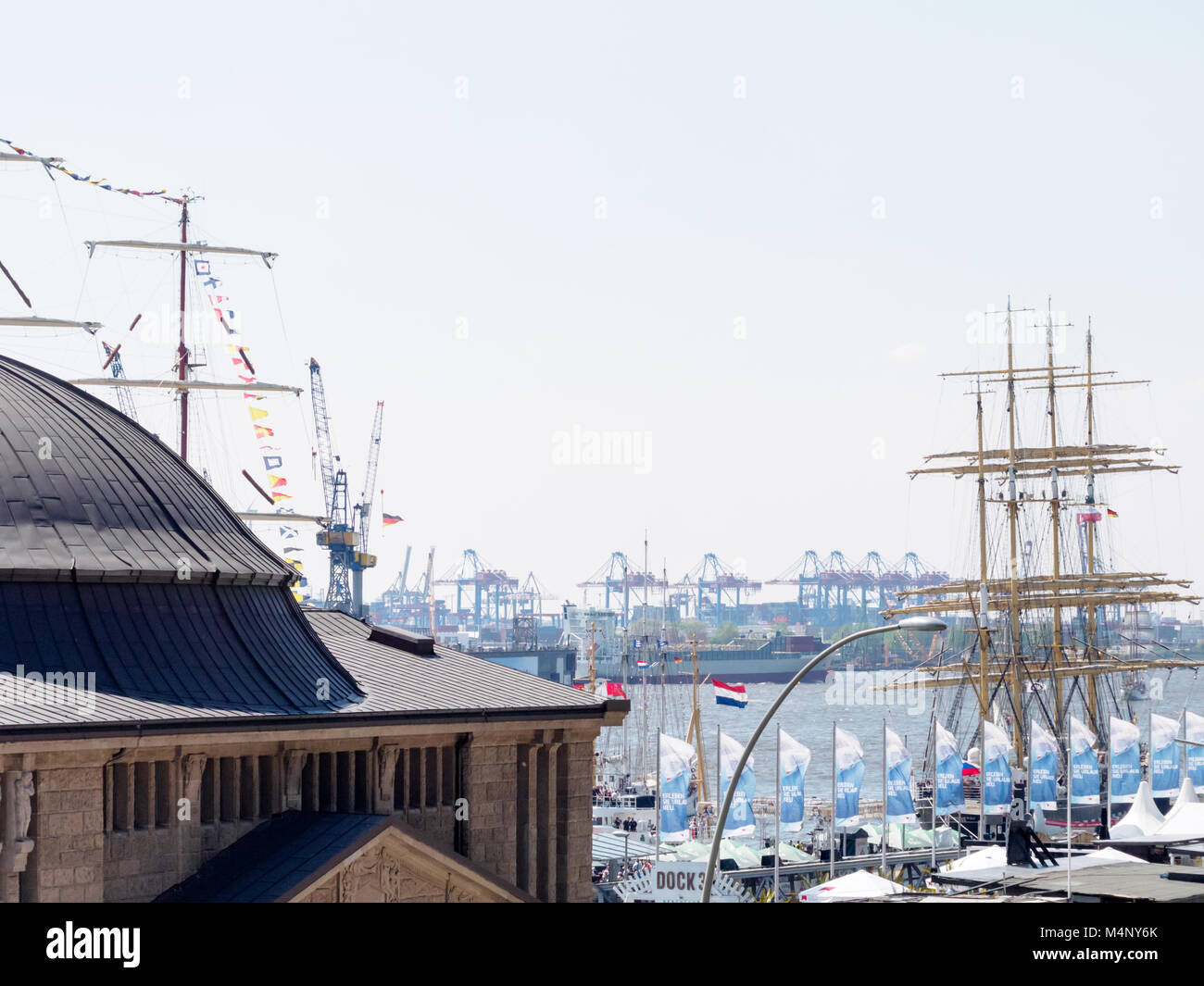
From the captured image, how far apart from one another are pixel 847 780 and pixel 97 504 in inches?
1773

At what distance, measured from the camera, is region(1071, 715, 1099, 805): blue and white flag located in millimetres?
79250

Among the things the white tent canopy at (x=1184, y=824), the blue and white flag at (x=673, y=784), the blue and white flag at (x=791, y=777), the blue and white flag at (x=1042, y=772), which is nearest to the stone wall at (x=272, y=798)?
the blue and white flag at (x=673, y=784)

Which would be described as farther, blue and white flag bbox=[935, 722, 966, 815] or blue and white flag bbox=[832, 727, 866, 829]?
blue and white flag bbox=[935, 722, 966, 815]

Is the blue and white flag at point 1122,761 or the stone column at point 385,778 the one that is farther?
the blue and white flag at point 1122,761

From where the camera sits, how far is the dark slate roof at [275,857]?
26250 mm

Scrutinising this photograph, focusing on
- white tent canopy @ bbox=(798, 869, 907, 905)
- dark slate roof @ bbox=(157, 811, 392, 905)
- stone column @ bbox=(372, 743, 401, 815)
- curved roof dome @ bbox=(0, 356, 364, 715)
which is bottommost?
white tent canopy @ bbox=(798, 869, 907, 905)

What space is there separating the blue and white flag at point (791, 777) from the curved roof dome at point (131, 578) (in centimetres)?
3822

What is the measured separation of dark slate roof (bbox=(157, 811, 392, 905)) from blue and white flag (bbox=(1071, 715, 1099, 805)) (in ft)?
185

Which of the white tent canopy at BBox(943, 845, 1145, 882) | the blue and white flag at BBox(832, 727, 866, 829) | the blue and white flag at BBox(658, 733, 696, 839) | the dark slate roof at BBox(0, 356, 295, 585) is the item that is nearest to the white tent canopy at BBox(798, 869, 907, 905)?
the white tent canopy at BBox(943, 845, 1145, 882)

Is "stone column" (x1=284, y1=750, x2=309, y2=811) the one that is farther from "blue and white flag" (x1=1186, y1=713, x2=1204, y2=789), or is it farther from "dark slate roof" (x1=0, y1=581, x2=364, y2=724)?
"blue and white flag" (x1=1186, y1=713, x2=1204, y2=789)

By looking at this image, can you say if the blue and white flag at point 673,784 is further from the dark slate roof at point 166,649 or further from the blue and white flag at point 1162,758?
the dark slate roof at point 166,649

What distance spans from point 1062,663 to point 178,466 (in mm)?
101658
